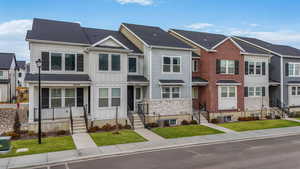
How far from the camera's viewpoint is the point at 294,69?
29531 millimetres

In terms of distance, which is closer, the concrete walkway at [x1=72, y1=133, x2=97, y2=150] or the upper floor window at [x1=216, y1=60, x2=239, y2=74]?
the concrete walkway at [x1=72, y1=133, x2=97, y2=150]

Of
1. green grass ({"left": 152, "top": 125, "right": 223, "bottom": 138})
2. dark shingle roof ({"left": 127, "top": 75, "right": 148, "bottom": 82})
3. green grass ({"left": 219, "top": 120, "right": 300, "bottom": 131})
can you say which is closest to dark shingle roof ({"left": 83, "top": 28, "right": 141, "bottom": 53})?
dark shingle roof ({"left": 127, "top": 75, "right": 148, "bottom": 82})

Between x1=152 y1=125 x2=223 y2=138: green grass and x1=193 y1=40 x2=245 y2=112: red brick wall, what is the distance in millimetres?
4583

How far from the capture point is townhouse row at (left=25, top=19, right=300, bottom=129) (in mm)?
18766

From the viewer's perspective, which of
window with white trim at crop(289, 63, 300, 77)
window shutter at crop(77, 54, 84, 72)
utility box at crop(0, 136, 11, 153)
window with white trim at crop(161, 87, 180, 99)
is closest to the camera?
utility box at crop(0, 136, 11, 153)

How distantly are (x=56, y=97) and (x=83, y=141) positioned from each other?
593 cm

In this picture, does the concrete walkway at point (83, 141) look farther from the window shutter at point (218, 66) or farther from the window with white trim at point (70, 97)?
the window shutter at point (218, 66)

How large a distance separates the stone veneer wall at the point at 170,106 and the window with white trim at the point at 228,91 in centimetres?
418

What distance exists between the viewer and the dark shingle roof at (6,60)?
34994mm

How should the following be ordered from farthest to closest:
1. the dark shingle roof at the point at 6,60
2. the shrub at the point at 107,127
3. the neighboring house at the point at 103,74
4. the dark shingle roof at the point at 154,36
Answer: the dark shingle roof at the point at 6,60
the dark shingle roof at the point at 154,36
the neighboring house at the point at 103,74
the shrub at the point at 107,127

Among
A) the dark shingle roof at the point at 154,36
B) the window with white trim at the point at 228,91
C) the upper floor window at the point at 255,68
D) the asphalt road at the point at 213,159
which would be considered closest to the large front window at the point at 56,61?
the dark shingle roof at the point at 154,36

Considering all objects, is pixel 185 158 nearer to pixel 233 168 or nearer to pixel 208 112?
pixel 233 168

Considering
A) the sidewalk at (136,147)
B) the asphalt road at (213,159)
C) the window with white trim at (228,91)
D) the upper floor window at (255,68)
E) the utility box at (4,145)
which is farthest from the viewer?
the upper floor window at (255,68)

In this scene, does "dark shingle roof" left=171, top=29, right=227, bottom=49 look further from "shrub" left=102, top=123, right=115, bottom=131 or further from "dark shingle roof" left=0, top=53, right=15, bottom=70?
"dark shingle roof" left=0, top=53, right=15, bottom=70
